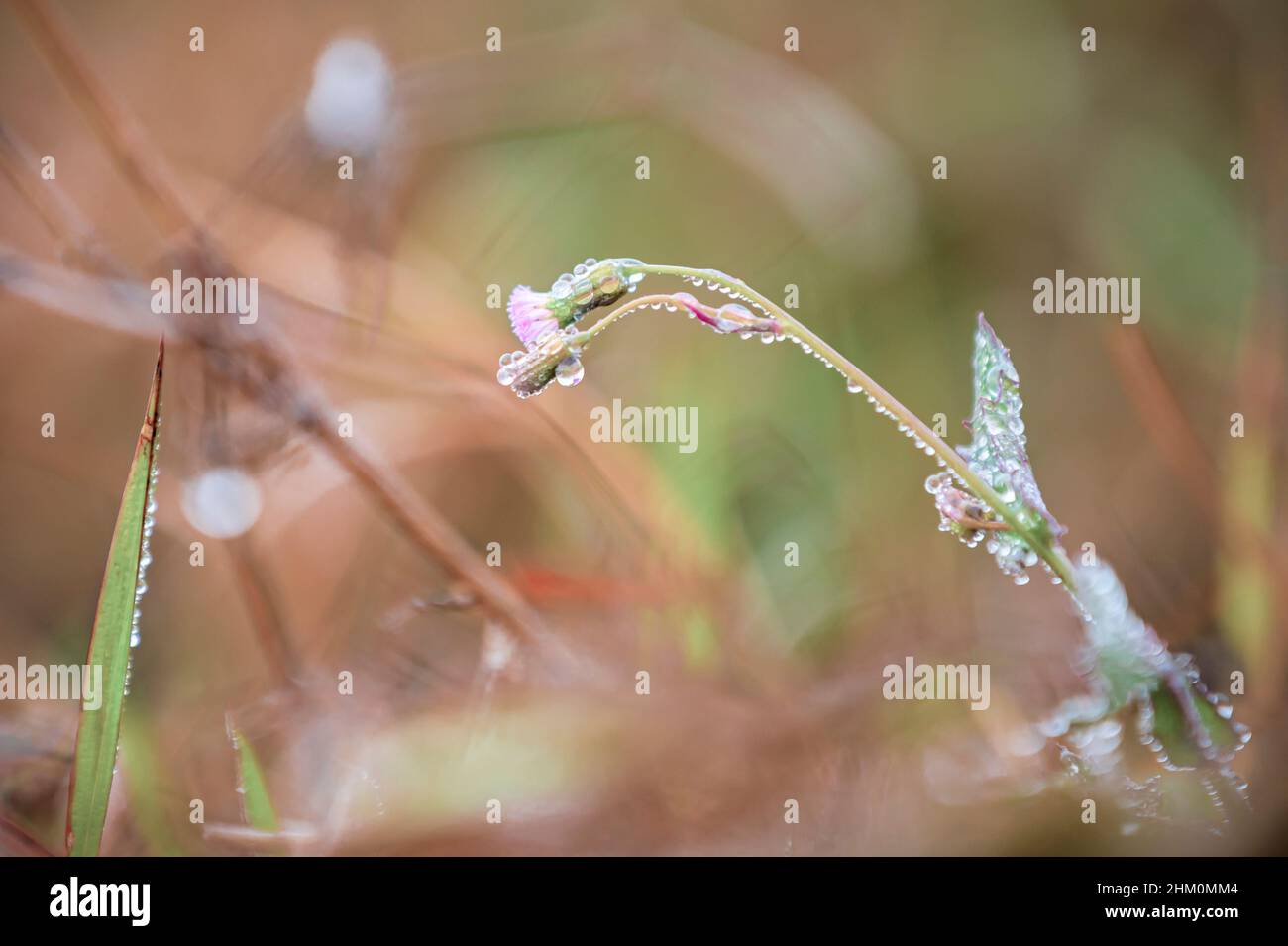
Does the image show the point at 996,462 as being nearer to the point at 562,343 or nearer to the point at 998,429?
the point at 998,429

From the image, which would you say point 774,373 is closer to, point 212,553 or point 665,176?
point 665,176

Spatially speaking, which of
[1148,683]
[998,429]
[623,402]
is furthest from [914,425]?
[623,402]

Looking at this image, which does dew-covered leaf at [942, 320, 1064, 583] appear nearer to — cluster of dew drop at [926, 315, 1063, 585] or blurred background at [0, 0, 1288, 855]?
cluster of dew drop at [926, 315, 1063, 585]

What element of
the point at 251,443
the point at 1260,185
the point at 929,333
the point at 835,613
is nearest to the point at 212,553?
the point at 251,443

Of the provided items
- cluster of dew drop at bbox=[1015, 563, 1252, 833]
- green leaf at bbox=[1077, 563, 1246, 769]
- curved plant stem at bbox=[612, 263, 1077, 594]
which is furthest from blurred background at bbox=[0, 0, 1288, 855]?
curved plant stem at bbox=[612, 263, 1077, 594]

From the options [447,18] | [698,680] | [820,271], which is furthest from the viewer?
[447,18]
